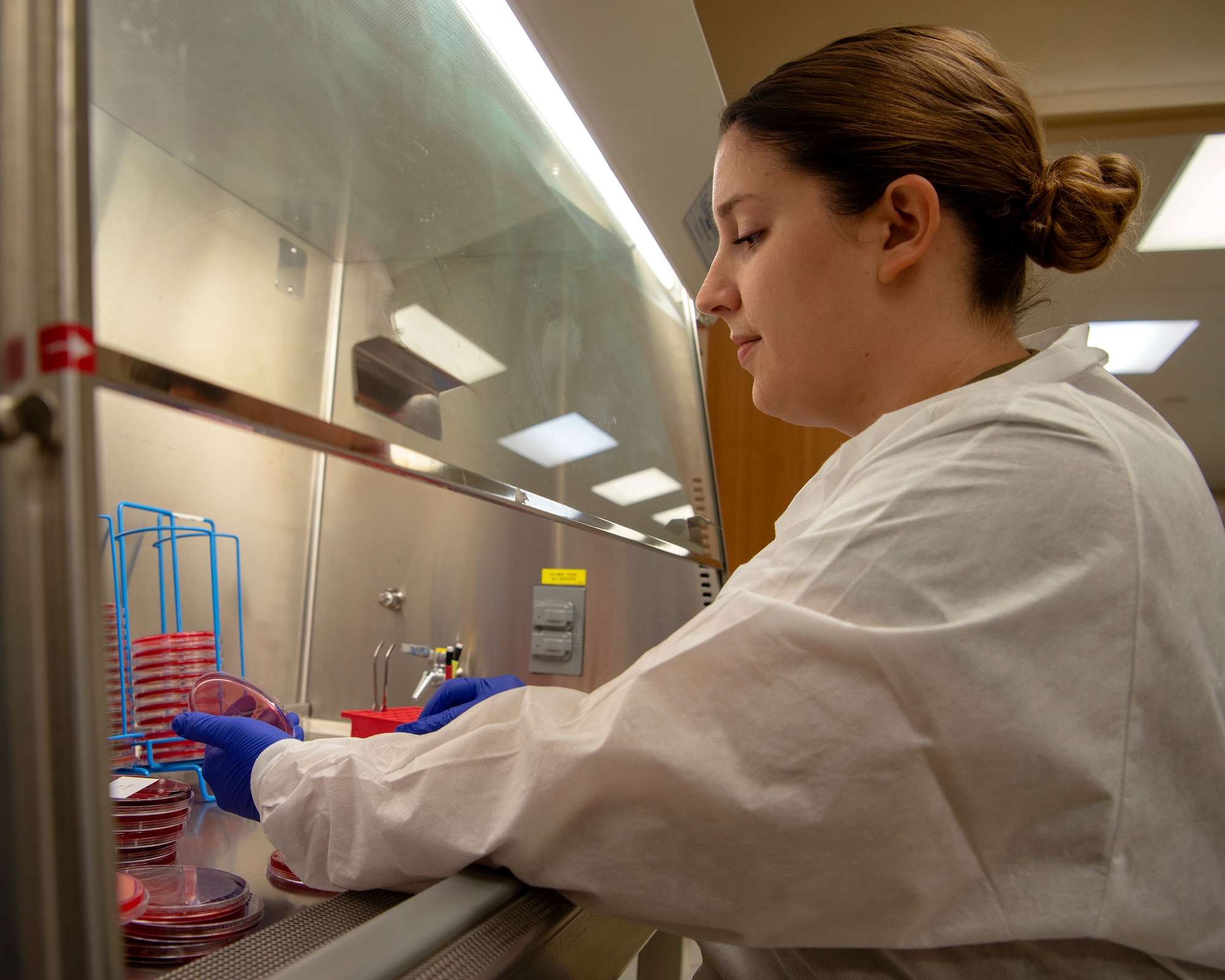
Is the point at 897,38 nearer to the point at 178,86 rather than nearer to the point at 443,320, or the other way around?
the point at 443,320

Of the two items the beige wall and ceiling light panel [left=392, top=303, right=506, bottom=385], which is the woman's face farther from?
the beige wall

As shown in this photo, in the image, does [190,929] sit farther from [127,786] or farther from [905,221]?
[905,221]

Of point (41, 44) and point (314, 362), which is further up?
point (41, 44)

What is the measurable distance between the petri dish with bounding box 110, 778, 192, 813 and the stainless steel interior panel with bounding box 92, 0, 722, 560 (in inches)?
18.3

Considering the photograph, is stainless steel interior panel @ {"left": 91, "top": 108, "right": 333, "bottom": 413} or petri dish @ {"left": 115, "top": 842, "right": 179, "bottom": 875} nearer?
stainless steel interior panel @ {"left": 91, "top": 108, "right": 333, "bottom": 413}

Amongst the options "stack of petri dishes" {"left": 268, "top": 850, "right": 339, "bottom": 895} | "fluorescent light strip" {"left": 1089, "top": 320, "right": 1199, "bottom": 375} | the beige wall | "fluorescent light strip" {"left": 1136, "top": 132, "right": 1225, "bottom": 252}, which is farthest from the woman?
"fluorescent light strip" {"left": 1089, "top": 320, "right": 1199, "bottom": 375}

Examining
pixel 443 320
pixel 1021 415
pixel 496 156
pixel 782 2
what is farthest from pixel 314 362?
pixel 782 2

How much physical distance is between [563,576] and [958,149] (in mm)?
1145

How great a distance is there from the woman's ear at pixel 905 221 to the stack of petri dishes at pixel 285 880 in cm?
91

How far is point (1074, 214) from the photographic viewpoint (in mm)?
866

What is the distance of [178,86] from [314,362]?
0.96 feet

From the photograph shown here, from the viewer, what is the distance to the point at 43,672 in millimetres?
304

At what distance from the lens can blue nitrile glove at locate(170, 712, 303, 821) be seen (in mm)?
775

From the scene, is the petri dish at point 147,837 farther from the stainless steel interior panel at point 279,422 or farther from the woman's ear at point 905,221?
the woman's ear at point 905,221
